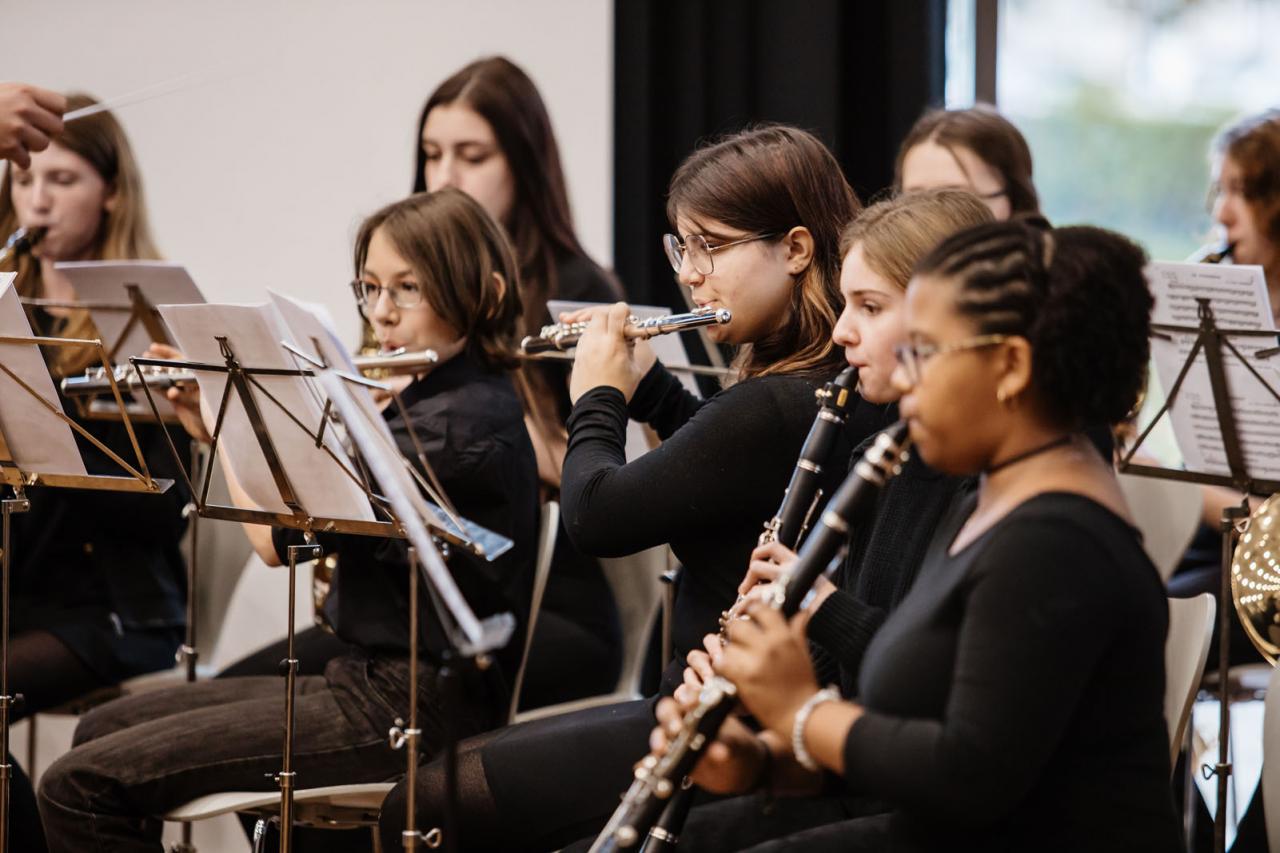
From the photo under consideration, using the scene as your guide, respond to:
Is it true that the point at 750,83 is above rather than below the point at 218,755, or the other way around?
above

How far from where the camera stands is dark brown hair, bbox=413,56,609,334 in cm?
316

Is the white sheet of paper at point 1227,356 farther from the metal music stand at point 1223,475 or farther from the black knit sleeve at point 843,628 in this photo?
the black knit sleeve at point 843,628

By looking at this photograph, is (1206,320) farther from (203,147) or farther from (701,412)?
(203,147)

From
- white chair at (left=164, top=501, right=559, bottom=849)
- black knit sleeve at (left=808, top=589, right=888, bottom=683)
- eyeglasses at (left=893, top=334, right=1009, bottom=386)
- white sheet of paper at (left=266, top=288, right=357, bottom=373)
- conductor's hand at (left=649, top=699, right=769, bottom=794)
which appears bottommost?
white chair at (left=164, top=501, right=559, bottom=849)

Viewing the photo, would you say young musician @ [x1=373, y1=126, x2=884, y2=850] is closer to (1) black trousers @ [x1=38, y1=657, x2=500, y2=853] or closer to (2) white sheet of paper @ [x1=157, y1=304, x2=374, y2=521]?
(1) black trousers @ [x1=38, y1=657, x2=500, y2=853]

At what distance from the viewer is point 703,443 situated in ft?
5.96

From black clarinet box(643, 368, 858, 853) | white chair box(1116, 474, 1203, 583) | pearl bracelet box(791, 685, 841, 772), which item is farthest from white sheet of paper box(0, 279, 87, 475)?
white chair box(1116, 474, 1203, 583)

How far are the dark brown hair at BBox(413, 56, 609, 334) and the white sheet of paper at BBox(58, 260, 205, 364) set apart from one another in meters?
0.61

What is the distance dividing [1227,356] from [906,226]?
29.0 inches

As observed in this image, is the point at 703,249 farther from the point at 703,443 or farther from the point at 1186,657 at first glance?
the point at 1186,657

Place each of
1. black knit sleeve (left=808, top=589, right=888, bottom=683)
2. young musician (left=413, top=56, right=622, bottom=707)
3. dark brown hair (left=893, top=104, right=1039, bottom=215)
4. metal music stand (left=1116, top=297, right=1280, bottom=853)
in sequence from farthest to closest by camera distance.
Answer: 1. young musician (left=413, top=56, right=622, bottom=707)
2. dark brown hair (left=893, top=104, right=1039, bottom=215)
3. metal music stand (left=1116, top=297, right=1280, bottom=853)
4. black knit sleeve (left=808, top=589, right=888, bottom=683)

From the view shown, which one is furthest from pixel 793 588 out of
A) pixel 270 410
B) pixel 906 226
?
pixel 270 410

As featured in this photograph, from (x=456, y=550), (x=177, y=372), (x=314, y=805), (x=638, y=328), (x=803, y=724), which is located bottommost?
(x=314, y=805)

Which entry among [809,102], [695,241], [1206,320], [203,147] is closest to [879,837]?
[695,241]
